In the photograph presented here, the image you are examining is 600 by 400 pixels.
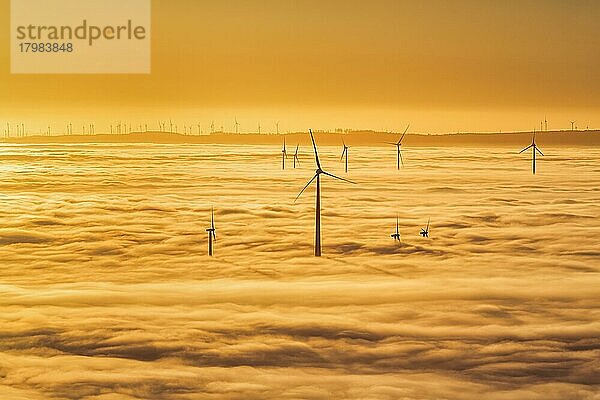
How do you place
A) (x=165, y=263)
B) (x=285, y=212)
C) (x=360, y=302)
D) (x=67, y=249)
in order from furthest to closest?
(x=285, y=212) → (x=67, y=249) → (x=165, y=263) → (x=360, y=302)

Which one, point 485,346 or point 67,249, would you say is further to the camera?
point 67,249

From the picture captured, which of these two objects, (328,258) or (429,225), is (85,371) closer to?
(328,258)

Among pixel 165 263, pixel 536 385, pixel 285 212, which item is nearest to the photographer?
pixel 536 385

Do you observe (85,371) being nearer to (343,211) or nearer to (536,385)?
(536,385)

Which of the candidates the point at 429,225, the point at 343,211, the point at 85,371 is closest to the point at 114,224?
the point at 343,211

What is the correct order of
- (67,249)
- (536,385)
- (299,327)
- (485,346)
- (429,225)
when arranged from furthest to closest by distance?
(429,225) < (67,249) < (299,327) < (485,346) < (536,385)

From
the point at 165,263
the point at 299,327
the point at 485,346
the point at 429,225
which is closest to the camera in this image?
the point at 485,346

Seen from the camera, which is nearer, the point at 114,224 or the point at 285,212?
the point at 114,224

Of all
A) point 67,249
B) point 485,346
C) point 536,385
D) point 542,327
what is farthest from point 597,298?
point 67,249
